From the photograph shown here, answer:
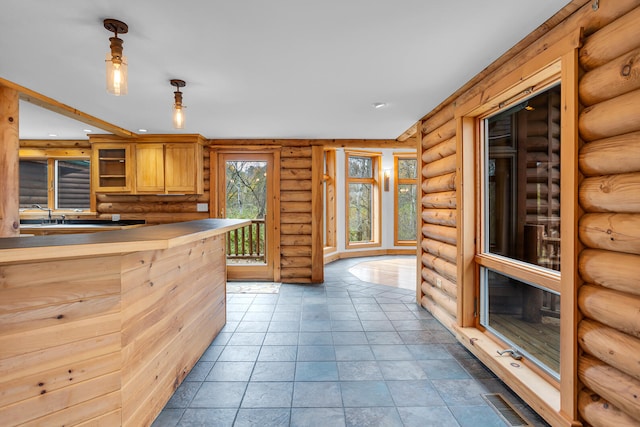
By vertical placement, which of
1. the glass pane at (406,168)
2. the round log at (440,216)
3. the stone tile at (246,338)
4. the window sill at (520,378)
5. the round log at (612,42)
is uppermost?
the glass pane at (406,168)

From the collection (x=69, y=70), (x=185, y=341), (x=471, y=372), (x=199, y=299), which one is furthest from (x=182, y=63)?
(x=471, y=372)

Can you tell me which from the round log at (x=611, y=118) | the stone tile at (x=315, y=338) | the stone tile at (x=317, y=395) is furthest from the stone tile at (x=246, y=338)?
the round log at (x=611, y=118)

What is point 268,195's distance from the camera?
5441mm

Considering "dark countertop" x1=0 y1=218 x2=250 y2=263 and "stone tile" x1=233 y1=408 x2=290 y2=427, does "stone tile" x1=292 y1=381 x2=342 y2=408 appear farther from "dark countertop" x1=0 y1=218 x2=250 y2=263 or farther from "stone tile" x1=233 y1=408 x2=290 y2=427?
"dark countertop" x1=0 y1=218 x2=250 y2=263

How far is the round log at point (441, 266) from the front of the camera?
3311 millimetres

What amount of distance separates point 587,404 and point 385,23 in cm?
242

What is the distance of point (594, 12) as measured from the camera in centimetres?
167

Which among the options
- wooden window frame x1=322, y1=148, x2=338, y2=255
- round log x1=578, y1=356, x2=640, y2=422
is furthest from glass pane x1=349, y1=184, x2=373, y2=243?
round log x1=578, y1=356, x2=640, y2=422

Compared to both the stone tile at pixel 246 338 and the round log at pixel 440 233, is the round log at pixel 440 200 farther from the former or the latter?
the stone tile at pixel 246 338

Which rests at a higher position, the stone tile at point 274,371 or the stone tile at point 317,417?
the stone tile at point 274,371

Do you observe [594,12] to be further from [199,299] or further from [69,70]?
[69,70]

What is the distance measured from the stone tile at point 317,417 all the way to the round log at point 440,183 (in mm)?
2308

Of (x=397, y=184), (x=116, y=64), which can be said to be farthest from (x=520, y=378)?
(x=397, y=184)

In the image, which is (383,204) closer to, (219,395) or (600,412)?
(219,395)
